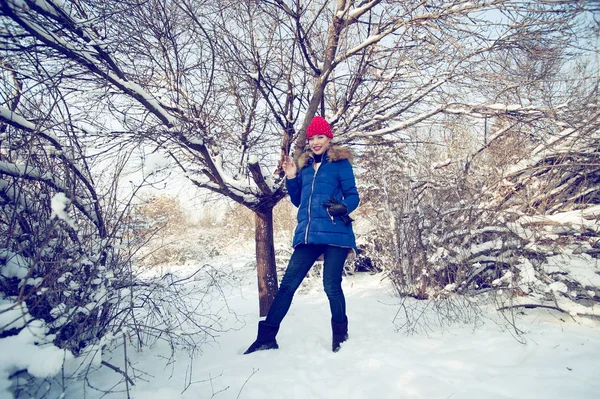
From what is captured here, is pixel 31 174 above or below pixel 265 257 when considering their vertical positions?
above

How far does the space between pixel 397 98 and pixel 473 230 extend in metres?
1.67

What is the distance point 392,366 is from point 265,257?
184cm

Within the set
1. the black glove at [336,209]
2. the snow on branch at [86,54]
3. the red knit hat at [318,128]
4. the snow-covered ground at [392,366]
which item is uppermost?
the snow on branch at [86,54]

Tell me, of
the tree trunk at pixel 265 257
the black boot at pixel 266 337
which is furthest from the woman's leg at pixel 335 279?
the tree trunk at pixel 265 257

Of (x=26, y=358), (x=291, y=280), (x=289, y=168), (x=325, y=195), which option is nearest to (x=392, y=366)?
(x=291, y=280)

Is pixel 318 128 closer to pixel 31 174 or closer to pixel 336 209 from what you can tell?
pixel 336 209

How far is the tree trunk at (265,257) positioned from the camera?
3.32 metres

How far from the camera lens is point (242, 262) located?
24.8 feet

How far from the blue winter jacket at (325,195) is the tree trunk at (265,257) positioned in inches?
34.5

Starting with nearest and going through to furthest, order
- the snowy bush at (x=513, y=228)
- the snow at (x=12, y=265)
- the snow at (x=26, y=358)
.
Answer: the snow at (x=26, y=358) → the snow at (x=12, y=265) → the snowy bush at (x=513, y=228)

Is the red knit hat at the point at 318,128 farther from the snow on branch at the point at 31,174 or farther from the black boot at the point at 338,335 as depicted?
the snow on branch at the point at 31,174

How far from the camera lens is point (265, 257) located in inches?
133

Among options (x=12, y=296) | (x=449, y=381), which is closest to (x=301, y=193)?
(x=449, y=381)

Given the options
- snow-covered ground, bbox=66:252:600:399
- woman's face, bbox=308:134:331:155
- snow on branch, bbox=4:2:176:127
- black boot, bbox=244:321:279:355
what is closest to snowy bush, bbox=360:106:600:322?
snow-covered ground, bbox=66:252:600:399
